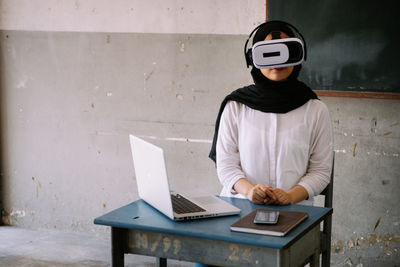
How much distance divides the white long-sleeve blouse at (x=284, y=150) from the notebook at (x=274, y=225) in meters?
0.46

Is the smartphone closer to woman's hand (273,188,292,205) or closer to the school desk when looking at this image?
the school desk

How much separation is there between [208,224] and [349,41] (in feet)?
5.77

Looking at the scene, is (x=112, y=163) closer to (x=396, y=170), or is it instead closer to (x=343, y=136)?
(x=343, y=136)

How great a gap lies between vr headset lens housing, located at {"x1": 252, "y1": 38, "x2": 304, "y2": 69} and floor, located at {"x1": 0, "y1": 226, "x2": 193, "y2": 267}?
1.82 meters

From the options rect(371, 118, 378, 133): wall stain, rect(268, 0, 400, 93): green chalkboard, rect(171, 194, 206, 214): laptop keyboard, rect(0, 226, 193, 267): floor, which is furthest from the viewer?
rect(0, 226, 193, 267): floor

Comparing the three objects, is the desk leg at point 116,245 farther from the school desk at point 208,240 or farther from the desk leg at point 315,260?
the desk leg at point 315,260

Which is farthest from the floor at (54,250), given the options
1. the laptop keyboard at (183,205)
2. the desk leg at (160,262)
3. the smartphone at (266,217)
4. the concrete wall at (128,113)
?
the smartphone at (266,217)

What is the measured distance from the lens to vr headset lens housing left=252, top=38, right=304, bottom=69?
2.18 metres

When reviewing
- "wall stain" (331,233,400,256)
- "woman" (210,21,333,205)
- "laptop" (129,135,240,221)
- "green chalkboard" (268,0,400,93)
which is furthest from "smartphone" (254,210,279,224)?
"wall stain" (331,233,400,256)

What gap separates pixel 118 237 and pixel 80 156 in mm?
2222

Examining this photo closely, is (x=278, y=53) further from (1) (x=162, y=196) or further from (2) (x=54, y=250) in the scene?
(2) (x=54, y=250)

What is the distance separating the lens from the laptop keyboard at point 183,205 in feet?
6.50

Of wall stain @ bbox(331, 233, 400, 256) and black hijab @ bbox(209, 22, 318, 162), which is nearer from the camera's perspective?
black hijab @ bbox(209, 22, 318, 162)

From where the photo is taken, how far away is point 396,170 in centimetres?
321
